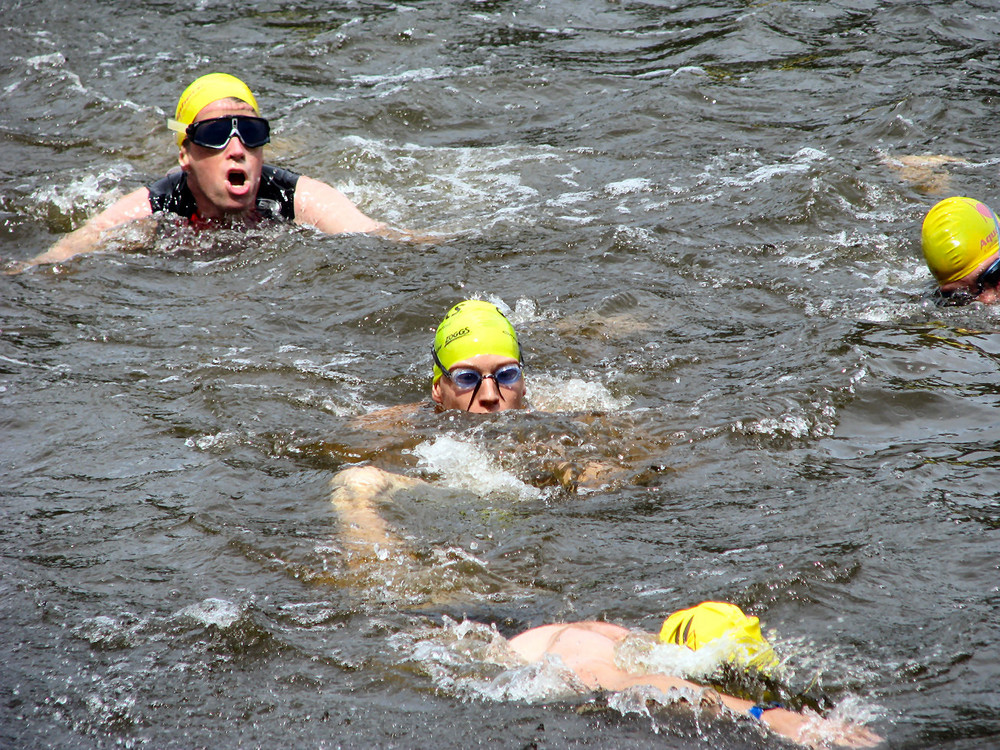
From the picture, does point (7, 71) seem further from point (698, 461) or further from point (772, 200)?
point (698, 461)

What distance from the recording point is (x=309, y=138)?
39.1 feet

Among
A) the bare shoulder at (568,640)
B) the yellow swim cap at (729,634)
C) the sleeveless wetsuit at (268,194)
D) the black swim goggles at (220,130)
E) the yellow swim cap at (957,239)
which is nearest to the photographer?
the yellow swim cap at (729,634)

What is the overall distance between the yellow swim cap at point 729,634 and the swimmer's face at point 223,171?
6.13 meters

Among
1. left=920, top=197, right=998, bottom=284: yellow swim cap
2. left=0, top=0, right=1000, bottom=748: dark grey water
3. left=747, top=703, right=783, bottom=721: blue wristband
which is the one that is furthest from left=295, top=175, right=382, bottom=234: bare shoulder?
left=747, top=703, right=783, bottom=721: blue wristband

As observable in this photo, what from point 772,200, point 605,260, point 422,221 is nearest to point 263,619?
point 605,260

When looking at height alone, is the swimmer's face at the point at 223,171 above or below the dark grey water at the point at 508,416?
above

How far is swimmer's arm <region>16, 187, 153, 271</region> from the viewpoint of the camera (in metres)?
8.30

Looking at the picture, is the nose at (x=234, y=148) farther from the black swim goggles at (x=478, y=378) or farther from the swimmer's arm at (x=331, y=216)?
the black swim goggles at (x=478, y=378)

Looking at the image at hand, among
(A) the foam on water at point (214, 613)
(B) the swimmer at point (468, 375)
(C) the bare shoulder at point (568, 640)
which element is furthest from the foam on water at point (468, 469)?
(A) the foam on water at point (214, 613)

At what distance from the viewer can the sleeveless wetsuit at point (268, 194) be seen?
8.66m

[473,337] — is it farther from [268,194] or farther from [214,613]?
[268,194]

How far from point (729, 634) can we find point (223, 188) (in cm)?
636

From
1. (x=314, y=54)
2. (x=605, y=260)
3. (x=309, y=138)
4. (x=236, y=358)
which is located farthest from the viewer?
(x=314, y=54)

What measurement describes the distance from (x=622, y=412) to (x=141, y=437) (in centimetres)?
292
